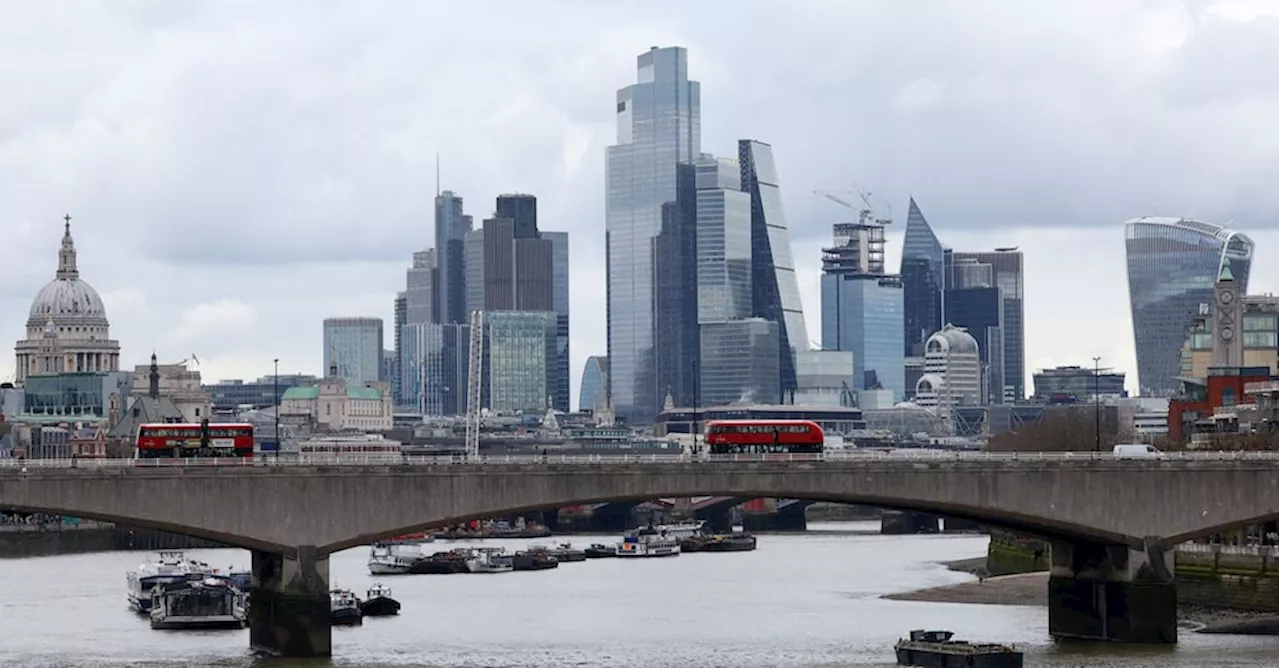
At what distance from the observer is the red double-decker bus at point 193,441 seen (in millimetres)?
124062

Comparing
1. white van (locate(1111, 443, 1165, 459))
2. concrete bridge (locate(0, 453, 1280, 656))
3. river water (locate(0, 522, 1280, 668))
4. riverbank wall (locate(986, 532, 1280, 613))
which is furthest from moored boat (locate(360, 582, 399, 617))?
riverbank wall (locate(986, 532, 1280, 613))

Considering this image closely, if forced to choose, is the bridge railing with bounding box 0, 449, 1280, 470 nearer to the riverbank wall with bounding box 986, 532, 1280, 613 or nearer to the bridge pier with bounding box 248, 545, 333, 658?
the bridge pier with bounding box 248, 545, 333, 658

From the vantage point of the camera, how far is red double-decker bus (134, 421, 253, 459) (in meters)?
124

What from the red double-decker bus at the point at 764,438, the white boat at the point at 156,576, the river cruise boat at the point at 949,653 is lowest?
the river cruise boat at the point at 949,653

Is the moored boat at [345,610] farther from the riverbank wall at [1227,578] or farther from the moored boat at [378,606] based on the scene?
the riverbank wall at [1227,578]

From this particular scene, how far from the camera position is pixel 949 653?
107625mm

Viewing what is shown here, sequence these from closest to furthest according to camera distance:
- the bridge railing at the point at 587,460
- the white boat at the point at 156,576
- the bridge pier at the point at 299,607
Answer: the bridge pier at the point at 299,607 → the bridge railing at the point at 587,460 → the white boat at the point at 156,576

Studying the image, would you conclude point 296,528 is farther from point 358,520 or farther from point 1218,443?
point 1218,443

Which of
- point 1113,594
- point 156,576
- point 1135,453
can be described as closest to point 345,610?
point 156,576

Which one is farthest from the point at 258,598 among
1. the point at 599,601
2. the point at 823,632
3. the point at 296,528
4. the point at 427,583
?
the point at 427,583

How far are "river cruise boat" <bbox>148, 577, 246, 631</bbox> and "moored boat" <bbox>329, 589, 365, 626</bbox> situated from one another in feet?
14.6

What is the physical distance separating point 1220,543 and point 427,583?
197 ft

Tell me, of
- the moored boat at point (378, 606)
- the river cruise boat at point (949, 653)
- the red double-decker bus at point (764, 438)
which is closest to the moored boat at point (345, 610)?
the moored boat at point (378, 606)

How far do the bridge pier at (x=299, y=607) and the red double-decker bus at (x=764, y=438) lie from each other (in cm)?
2448
